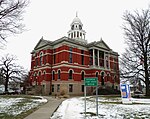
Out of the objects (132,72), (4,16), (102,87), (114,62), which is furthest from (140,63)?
(114,62)

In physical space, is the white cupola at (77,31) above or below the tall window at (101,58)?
above

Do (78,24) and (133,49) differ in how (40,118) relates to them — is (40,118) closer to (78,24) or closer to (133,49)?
(133,49)

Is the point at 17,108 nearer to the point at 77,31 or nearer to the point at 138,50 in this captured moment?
the point at 138,50

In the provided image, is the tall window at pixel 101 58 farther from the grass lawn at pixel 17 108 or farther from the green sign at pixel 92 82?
the green sign at pixel 92 82

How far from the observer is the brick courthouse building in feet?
128

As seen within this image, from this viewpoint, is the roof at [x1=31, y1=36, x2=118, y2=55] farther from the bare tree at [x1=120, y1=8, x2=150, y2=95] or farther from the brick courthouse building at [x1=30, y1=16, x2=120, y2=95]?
the bare tree at [x1=120, y1=8, x2=150, y2=95]

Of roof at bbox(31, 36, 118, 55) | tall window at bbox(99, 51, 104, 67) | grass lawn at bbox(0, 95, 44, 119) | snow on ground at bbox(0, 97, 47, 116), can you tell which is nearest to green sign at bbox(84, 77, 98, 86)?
grass lawn at bbox(0, 95, 44, 119)

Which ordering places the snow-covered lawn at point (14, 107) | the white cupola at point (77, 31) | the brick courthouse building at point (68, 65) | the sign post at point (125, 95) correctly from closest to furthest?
the snow-covered lawn at point (14, 107) < the sign post at point (125, 95) < the brick courthouse building at point (68, 65) < the white cupola at point (77, 31)

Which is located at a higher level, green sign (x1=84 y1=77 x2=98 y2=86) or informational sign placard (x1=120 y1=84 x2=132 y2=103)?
green sign (x1=84 y1=77 x2=98 y2=86)

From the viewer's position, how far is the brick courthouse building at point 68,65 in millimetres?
39156

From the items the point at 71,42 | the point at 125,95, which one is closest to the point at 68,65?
the point at 71,42

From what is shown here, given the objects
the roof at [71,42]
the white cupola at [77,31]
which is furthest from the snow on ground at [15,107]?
the white cupola at [77,31]

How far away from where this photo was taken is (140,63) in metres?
26.3

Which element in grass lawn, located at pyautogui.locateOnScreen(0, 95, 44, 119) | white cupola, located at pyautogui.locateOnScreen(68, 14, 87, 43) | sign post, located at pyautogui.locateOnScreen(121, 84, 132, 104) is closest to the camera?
grass lawn, located at pyautogui.locateOnScreen(0, 95, 44, 119)
